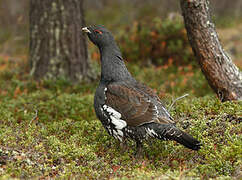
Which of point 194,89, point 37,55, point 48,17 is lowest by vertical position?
point 194,89

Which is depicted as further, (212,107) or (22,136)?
(212,107)

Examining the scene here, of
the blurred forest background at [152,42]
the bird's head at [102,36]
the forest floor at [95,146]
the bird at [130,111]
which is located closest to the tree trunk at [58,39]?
the blurred forest background at [152,42]

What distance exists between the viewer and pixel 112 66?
650 centimetres

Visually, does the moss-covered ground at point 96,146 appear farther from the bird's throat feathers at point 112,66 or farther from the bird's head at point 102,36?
the bird's head at point 102,36

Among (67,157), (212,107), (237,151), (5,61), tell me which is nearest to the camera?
(237,151)

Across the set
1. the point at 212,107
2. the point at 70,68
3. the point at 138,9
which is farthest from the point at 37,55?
the point at 138,9

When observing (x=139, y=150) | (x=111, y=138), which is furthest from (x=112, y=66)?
(x=139, y=150)

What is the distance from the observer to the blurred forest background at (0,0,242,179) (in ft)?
17.0

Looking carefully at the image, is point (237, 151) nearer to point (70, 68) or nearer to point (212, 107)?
point (212, 107)

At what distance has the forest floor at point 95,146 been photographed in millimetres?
5098

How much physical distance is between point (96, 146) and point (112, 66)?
4.97 feet

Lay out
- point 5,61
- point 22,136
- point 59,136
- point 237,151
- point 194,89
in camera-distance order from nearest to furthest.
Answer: point 237,151
point 22,136
point 59,136
point 194,89
point 5,61

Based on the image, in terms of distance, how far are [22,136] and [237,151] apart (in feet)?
11.8

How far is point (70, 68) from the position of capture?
10922mm
